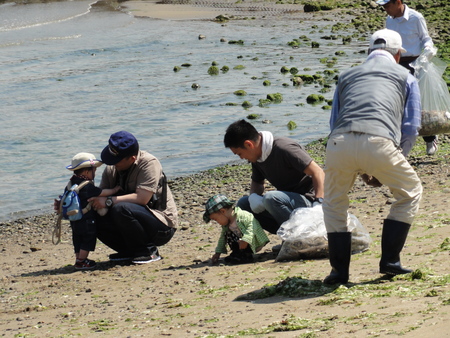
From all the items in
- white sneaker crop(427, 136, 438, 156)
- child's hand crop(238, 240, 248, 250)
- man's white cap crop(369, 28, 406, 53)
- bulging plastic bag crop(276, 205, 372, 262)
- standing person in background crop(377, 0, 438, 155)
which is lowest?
white sneaker crop(427, 136, 438, 156)

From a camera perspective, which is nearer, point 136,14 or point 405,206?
point 405,206

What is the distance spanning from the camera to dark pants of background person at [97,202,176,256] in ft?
24.6

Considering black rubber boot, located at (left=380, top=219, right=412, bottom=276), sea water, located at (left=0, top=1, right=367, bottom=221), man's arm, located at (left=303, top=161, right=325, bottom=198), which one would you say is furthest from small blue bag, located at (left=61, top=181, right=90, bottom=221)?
sea water, located at (left=0, top=1, right=367, bottom=221)

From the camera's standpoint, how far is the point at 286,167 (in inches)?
274

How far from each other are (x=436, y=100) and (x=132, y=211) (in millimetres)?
4639

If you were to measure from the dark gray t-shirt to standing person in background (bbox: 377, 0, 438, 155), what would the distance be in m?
3.63

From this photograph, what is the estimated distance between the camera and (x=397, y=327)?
438 centimetres

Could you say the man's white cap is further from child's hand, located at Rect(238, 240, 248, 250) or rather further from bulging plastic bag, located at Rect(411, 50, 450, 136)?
bulging plastic bag, located at Rect(411, 50, 450, 136)

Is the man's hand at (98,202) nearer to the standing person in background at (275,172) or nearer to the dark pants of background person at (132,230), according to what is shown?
the dark pants of background person at (132,230)

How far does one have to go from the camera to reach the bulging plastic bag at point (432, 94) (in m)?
9.96

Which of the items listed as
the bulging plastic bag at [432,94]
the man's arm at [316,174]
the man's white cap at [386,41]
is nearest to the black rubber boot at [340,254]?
the man's arm at [316,174]

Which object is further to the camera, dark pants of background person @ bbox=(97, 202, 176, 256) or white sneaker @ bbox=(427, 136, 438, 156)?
white sneaker @ bbox=(427, 136, 438, 156)

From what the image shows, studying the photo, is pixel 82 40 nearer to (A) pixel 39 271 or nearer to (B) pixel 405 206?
(A) pixel 39 271

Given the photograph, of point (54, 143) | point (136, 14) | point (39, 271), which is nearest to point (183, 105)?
point (54, 143)
